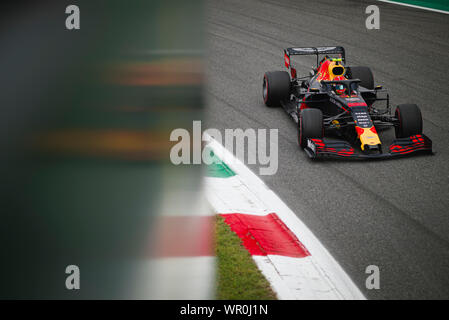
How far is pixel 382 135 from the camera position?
21.6ft

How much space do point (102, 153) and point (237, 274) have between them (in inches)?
94.3

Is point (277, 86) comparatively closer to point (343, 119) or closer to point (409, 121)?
point (343, 119)

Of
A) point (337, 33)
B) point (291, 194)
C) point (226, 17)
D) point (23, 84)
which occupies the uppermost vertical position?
point (226, 17)

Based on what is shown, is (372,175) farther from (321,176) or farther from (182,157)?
(182,157)

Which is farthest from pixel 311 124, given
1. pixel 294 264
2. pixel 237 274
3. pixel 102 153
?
pixel 102 153

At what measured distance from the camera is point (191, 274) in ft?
4.88

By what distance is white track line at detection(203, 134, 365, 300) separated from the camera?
3.24 m

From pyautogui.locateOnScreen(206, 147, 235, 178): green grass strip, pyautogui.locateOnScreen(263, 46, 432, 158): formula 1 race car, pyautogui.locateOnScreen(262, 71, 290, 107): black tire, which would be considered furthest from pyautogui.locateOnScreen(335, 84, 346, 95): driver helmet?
pyautogui.locateOnScreen(206, 147, 235, 178): green grass strip

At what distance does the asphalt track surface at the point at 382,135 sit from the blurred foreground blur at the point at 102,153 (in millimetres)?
221

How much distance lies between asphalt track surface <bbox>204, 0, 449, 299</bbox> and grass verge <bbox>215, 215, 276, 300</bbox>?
73cm

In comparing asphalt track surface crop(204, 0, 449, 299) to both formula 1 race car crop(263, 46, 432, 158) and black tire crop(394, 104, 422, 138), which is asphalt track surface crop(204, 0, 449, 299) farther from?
black tire crop(394, 104, 422, 138)

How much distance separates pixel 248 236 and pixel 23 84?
10.6 ft

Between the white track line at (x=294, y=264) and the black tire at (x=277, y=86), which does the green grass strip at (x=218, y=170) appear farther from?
the black tire at (x=277, y=86)
